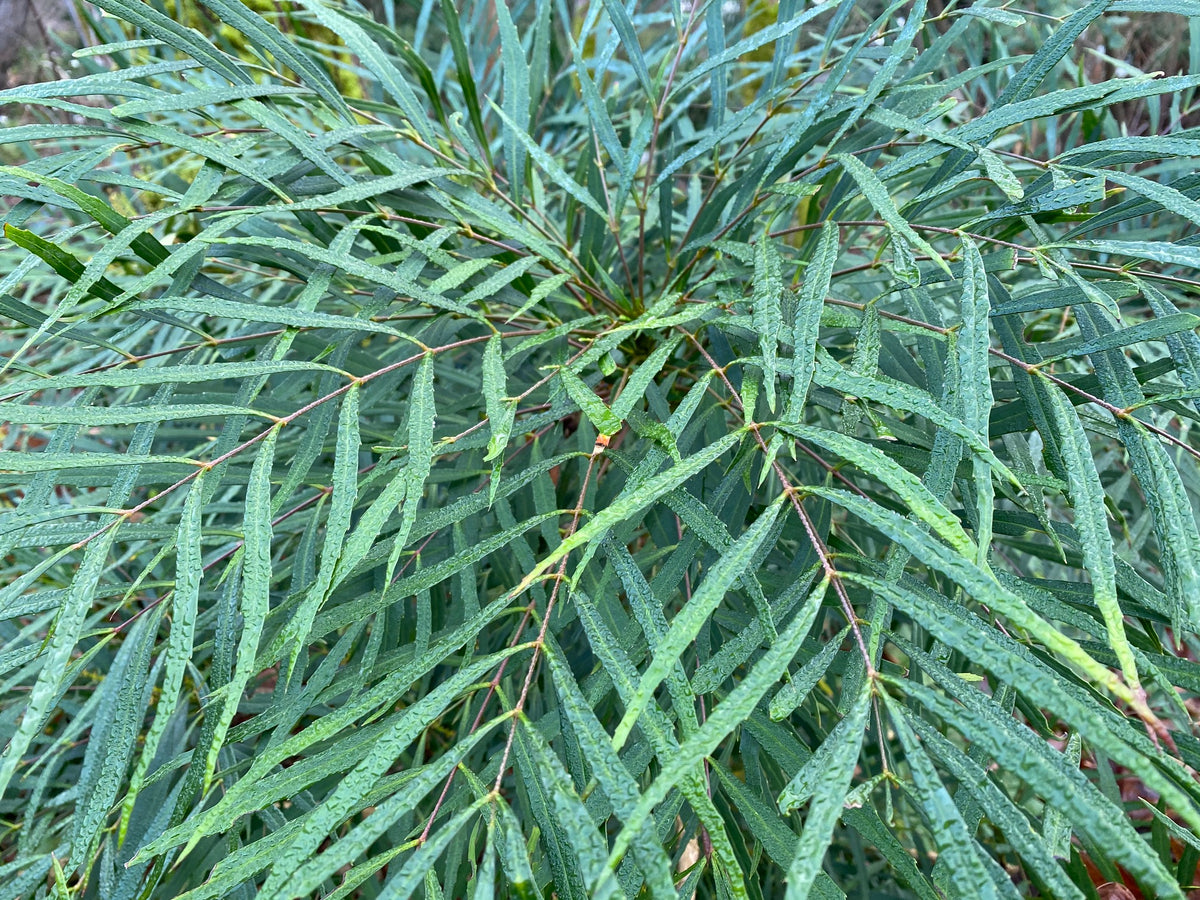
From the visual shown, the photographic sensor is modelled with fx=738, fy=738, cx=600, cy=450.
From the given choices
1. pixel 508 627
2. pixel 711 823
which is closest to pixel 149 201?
pixel 508 627

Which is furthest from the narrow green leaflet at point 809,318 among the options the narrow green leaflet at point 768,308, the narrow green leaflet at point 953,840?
the narrow green leaflet at point 953,840

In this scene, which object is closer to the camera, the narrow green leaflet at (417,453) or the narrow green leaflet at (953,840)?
the narrow green leaflet at (953,840)

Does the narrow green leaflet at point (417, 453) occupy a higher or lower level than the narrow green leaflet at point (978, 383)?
lower

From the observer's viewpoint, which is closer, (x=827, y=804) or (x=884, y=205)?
(x=827, y=804)

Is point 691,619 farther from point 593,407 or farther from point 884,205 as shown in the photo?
point 884,205

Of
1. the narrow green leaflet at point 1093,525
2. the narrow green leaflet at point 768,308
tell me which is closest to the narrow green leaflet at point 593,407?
the narrow green leaflet at point 768,308

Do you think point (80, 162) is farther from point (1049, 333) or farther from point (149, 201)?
point (149, 201)

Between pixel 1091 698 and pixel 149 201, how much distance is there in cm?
134

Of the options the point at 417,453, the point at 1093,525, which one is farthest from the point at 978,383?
the point at 417,453

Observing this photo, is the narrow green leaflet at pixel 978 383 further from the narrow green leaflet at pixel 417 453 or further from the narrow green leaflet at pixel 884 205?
the narrow green leaflet at pixel 417 453

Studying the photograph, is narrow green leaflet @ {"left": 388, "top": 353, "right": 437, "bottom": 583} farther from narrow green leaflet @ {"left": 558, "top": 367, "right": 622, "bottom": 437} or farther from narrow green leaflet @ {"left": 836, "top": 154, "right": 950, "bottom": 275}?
narrow green leaflet @ {"left": 836, "top": 154, "right": 950, "bottom": 275}

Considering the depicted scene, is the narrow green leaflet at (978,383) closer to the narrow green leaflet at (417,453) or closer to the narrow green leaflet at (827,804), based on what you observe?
the narrow green leaflet at (827,804)

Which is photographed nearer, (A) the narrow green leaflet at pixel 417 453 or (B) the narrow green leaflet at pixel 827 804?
(B) the narrow green leaflet at pixel 827 804

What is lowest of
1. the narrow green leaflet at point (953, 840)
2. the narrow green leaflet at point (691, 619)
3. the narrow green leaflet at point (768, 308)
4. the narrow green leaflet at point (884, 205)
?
the narrow green leaflet at point (953, 840)
